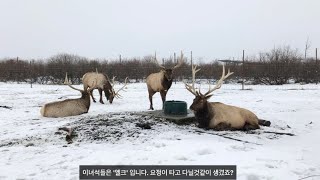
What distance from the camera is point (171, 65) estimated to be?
28109mm

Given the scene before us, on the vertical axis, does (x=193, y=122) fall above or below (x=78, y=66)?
below

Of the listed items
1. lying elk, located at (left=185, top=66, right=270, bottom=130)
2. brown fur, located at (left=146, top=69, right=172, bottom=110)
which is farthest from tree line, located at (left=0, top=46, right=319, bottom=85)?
lying elk, located at (left=185, top=66, right=270, bottom=130)

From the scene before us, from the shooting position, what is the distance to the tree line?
92.1 feet

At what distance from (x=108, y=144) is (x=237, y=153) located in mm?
2355

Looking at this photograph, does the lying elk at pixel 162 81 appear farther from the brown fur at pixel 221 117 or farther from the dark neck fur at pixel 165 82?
the brown fur at pixel 221 117

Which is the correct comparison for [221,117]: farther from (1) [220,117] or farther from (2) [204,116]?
(2) [204,116]

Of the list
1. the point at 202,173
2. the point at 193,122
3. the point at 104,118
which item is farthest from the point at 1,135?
the point at 202,173

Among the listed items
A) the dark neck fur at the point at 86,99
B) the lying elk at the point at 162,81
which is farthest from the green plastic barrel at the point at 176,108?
the dark neck fur at the point at 86,99

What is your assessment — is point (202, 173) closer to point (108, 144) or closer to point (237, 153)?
point (237, 153)

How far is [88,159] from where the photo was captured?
5742 millimetres

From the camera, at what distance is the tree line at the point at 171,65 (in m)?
28.1

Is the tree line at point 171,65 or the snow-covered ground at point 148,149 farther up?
the tree line at point 171,65
